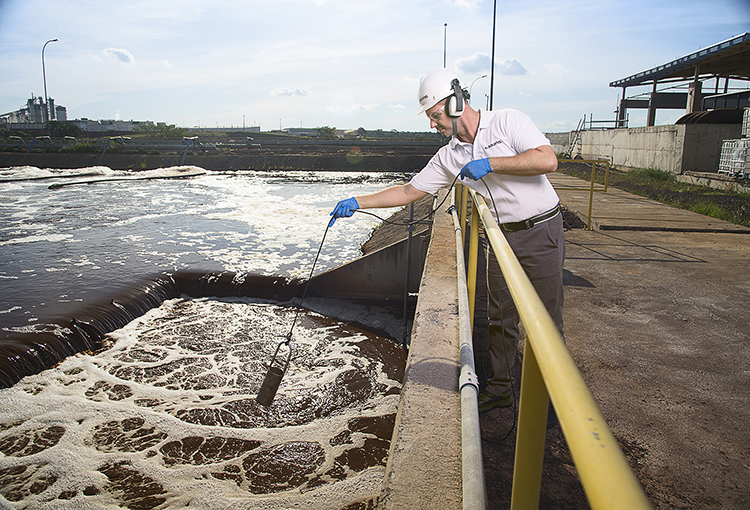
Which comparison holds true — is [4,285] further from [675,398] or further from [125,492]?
[675,398]

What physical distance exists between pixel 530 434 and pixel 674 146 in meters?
20.6

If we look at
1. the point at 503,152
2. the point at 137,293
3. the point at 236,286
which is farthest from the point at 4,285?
the point at 503,152

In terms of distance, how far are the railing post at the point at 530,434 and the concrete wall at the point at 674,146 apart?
19.8 meters

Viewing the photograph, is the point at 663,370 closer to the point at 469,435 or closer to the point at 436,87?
the point at 469,435

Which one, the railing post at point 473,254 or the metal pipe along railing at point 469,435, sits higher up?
the railing post at point 473,254

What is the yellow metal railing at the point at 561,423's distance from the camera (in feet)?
2.19

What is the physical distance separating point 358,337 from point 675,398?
16.5 feet

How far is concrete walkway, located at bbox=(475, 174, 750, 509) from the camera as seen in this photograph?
2600 millimetres

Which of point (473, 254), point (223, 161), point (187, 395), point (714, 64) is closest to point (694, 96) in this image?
point (714, 64)

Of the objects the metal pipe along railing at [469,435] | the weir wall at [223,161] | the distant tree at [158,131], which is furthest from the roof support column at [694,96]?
the distant tree at [158,131]

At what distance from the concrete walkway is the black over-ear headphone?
2.09 metres

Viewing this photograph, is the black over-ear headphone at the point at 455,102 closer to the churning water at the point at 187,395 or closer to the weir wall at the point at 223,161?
the churning water at the point at 187,395

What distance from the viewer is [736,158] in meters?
14.0

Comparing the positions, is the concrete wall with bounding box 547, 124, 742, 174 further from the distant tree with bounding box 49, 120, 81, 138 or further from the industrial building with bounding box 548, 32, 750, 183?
the distant tree with bounding box 49, 120, 81, 138
